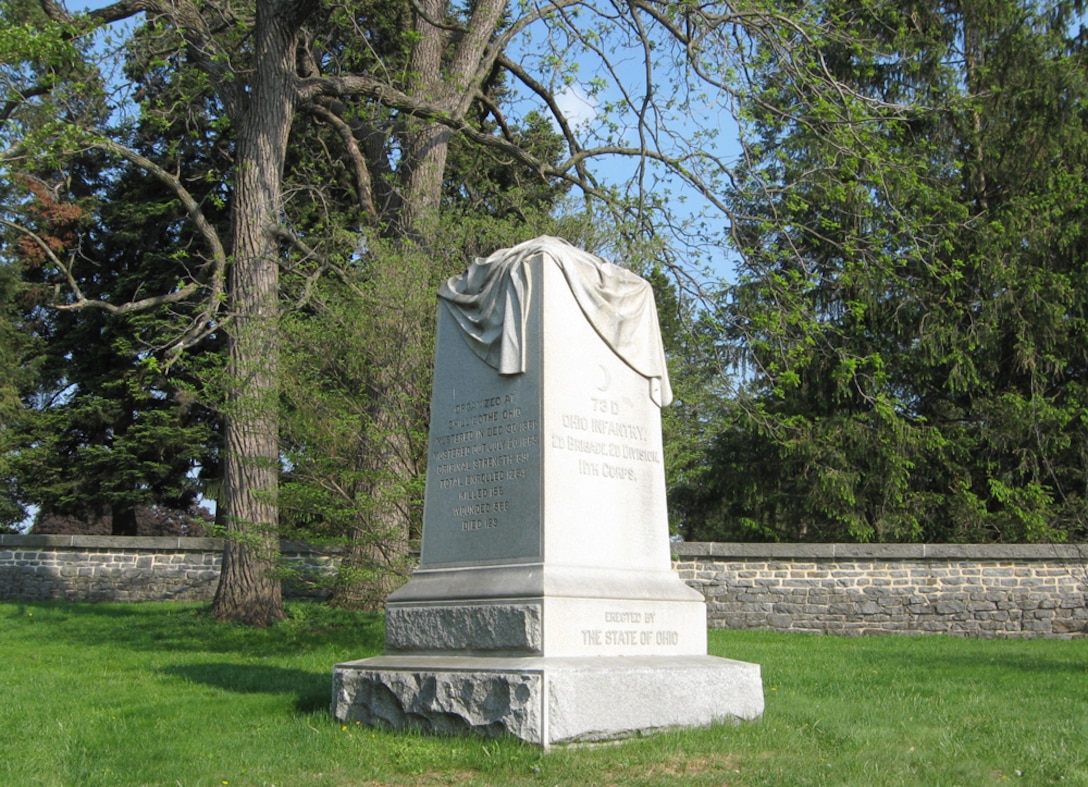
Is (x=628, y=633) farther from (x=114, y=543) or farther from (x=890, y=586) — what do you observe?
(x=114, y=543)

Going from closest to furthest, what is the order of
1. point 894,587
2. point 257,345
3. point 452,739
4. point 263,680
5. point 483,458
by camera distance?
1. point 452,739
2. point 483,458
3. point 263,680
4. point 257,345
5. point 894,587

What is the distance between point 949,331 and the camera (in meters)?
21.5

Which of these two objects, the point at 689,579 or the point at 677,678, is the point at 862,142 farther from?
the point at 677,678

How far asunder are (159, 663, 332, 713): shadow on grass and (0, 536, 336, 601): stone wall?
7950 mm

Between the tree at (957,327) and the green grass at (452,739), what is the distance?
30.7 ft

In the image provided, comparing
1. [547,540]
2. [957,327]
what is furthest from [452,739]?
[957,327]

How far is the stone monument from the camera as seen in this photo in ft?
Result: 20.3

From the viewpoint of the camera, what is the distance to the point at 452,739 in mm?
6078

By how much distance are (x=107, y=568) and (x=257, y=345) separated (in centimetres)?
760

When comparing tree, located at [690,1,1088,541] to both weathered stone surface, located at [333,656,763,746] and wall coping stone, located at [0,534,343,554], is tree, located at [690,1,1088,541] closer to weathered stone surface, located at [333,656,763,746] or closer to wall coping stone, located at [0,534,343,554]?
wall coping stone, located at [0,534,343,554]

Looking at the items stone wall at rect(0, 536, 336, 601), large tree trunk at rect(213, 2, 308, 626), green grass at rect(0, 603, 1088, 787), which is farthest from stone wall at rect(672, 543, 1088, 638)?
stone wall at rect(0, 536, 336, 601)

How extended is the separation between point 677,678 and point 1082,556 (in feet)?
39.2

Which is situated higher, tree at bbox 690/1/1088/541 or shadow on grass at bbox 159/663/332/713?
tree at bbox 690/1/1088/541

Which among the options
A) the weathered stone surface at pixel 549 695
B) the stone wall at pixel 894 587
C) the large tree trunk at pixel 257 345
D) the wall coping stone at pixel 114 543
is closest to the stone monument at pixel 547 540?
the weathered stone surface at pixel 549 695
